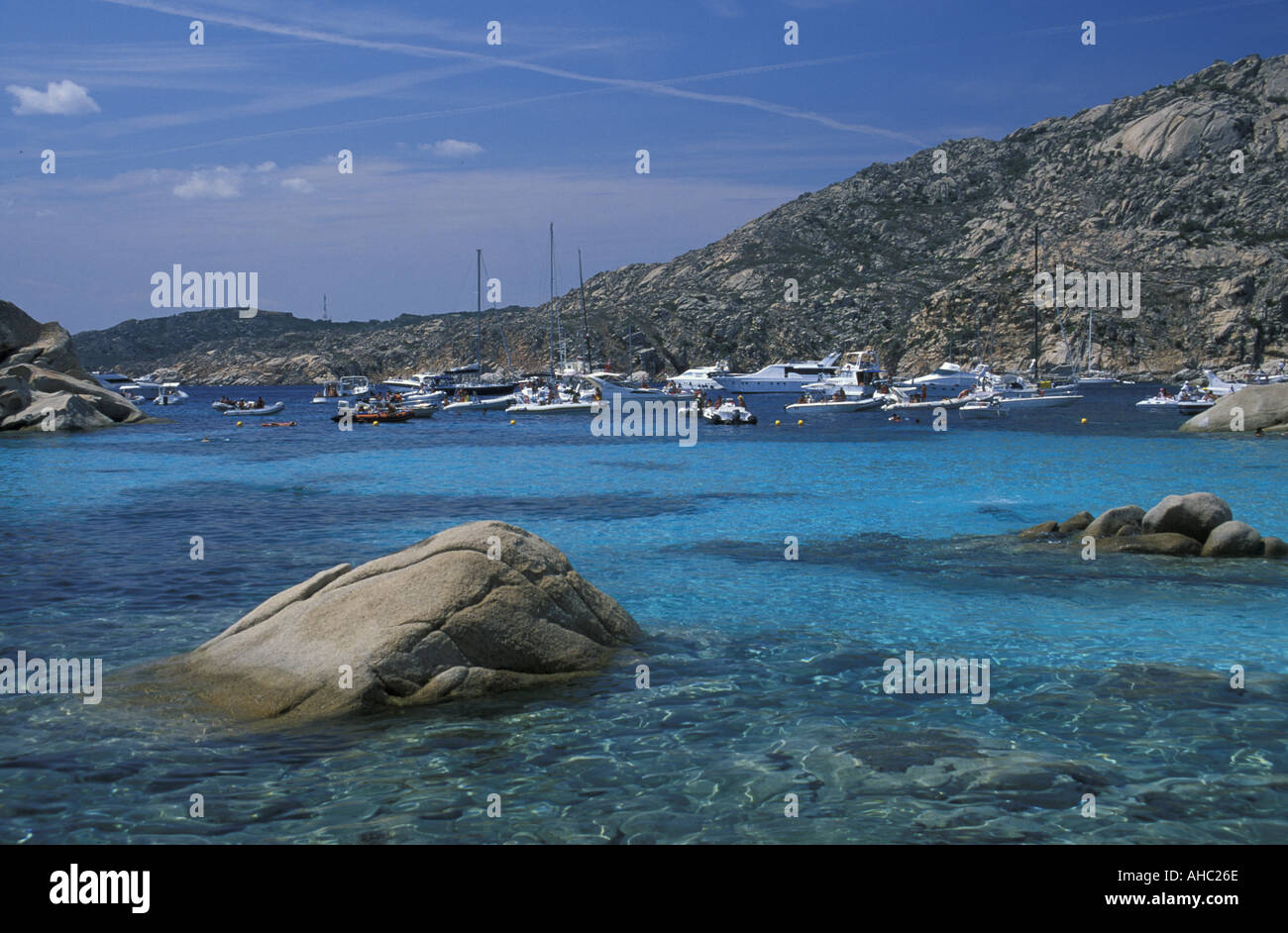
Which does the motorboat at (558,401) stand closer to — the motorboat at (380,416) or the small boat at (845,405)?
the motorboat at (380,416)

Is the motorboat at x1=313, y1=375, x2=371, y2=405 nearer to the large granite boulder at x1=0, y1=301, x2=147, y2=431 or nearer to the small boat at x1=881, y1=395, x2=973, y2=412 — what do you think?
the large granite boulder at x1=0, y1=301, x2=147, y2=431

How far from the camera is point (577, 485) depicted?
32.8 m

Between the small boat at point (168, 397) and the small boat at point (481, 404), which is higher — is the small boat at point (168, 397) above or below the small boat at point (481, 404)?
above

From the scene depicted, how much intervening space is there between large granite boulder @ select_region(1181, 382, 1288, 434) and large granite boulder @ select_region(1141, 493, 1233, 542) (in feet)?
121

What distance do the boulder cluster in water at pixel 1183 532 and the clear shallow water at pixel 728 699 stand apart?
0.73 m

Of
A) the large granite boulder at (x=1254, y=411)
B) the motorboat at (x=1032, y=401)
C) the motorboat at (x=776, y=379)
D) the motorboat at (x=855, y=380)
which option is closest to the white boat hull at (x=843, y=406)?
the motorboat at (x=855, y=380)

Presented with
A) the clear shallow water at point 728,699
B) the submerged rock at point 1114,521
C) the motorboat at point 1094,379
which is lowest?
the clear shallow water at point 728,699

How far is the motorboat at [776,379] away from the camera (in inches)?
5600

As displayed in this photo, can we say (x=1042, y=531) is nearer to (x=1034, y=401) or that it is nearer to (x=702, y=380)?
(x=1034, y=401)
